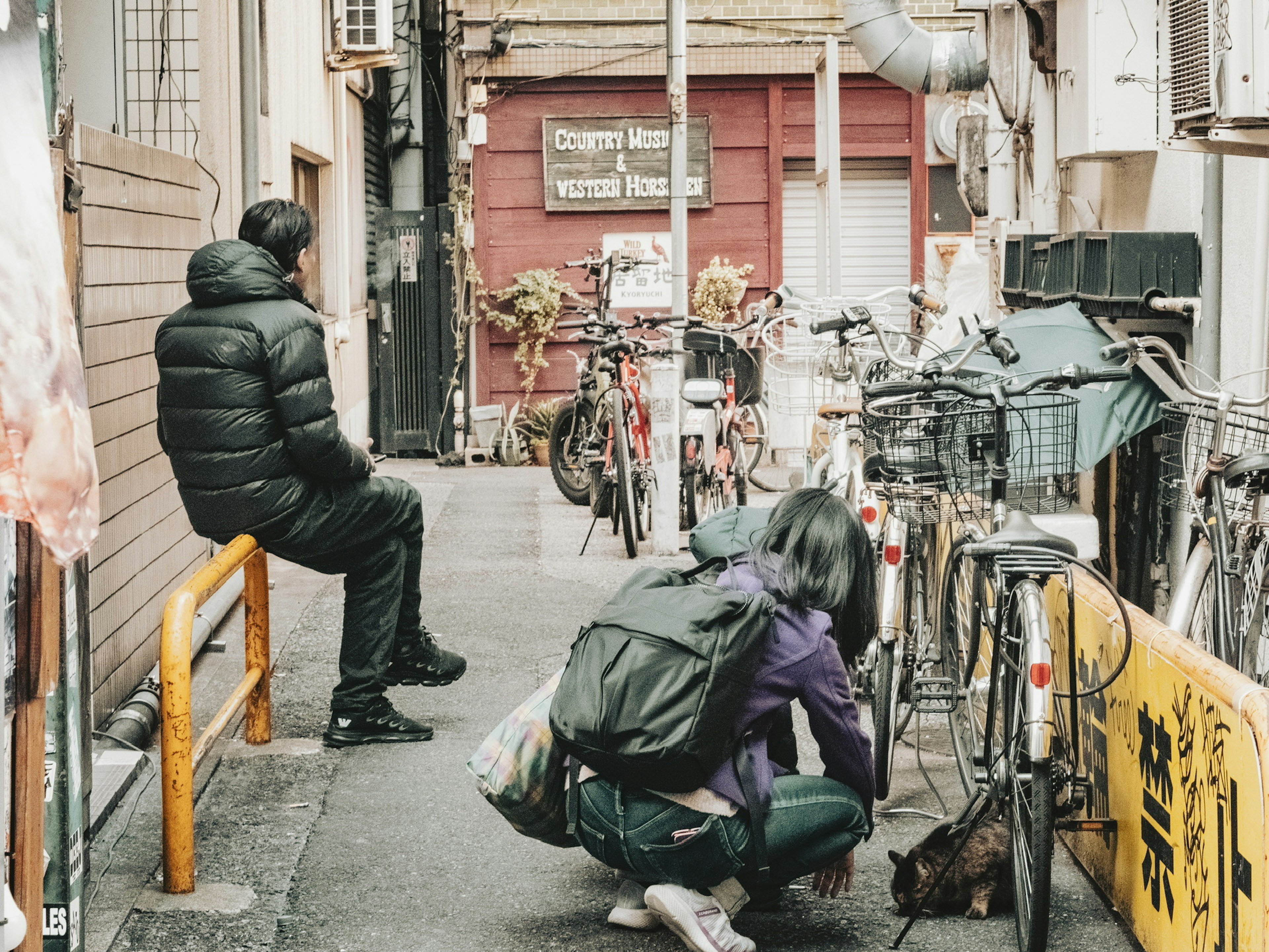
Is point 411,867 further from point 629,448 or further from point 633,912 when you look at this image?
point 629,448

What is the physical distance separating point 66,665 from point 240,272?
2.50 meters

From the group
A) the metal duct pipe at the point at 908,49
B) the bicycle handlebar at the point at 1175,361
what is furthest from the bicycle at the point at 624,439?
the bicycle handlebar at the point at 1175,361

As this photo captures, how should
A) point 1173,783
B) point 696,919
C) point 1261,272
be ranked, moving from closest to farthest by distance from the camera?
point 1173,783 → point 696,919 → point 1261,272

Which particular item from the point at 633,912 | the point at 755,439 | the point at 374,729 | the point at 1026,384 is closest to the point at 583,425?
the point at 755,439

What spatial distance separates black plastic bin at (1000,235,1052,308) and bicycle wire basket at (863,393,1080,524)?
2637 millimetres

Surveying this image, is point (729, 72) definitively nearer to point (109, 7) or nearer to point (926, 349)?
point (926, 349)

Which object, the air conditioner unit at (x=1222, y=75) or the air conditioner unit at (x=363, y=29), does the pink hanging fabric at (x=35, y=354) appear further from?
the air conditioner unit at (x=363, y=29)

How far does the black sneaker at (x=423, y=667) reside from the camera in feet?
20.3

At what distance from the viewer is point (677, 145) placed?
10781 millimetres

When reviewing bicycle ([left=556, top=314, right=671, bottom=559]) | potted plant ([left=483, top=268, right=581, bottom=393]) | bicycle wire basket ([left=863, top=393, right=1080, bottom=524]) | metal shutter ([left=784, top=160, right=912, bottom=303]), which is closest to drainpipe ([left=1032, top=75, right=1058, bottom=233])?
bicycle ([left=556, top=314, right=671, bottom=559])

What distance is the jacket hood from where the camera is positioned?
5.36 metres

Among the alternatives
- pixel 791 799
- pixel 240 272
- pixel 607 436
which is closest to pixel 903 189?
pixel 607 436

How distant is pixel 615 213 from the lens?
1623 cm

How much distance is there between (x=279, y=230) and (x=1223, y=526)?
3.41 metres
